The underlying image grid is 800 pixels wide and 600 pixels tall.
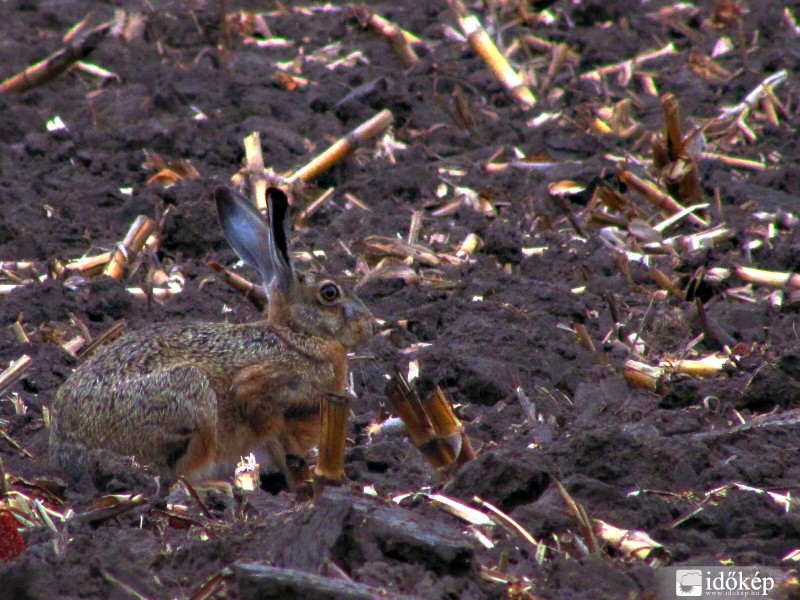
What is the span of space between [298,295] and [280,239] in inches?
16.3

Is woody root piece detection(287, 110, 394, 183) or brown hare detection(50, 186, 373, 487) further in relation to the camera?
woody root piece detection(287, 110, 394, 183)

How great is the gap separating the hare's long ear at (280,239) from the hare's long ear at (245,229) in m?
0.15

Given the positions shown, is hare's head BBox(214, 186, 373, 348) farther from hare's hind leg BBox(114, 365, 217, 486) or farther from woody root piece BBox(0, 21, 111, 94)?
woody root piece BBox(0, 21, 111, 94)

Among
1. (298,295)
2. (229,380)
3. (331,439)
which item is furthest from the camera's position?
(298,295)

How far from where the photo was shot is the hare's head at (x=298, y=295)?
671 cm

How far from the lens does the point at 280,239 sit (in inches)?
255

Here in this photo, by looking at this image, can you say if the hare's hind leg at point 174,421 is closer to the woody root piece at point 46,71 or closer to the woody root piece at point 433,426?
the woody root piece at point 433,426

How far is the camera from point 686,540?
14.2ft

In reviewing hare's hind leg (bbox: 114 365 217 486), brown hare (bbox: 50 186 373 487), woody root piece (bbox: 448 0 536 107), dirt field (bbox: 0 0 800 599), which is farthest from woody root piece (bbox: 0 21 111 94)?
hare's hind leg (bbox: 114 365 217 486)

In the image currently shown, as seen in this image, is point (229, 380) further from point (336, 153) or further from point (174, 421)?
point (336, 153)

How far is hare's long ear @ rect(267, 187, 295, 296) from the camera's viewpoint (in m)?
6.18

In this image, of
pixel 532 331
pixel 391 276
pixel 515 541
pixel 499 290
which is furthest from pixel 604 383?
pixel 515 541

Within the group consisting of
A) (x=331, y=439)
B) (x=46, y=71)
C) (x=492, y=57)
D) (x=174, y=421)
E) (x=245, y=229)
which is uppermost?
(x=331, y=439)

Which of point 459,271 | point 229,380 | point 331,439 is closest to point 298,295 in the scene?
point 229,380
